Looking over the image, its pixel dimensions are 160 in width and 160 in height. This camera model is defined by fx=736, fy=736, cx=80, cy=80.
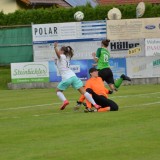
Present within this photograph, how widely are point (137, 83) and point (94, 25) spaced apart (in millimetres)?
6138

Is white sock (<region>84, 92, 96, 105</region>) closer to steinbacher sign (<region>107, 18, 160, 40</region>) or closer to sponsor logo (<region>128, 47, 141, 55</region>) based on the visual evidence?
sponsor logo (<region>128, 47, 141, 55</region>)

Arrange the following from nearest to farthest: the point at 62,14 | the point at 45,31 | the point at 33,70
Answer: the point at 33,70 → the point at 45,31 → the point at 62,14

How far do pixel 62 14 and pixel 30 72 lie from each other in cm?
1014

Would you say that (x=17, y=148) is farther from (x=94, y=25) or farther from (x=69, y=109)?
(x=94, y=25)

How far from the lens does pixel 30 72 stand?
34562 mm

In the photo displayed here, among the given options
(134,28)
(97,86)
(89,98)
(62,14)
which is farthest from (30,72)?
(89,98)

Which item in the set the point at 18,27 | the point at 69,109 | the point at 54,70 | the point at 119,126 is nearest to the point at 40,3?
the point at 18,27

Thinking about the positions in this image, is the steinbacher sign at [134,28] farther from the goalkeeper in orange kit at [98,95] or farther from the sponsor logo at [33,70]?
the goalkeeper in orange kit at [98,95]

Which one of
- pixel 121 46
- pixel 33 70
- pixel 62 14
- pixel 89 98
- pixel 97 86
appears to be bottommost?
pixel 89 98

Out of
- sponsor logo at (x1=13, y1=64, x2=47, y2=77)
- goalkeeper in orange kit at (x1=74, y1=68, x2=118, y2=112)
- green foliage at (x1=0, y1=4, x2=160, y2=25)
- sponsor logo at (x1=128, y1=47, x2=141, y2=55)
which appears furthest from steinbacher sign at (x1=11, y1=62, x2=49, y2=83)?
goalkeeper in orange kit at (x1=74, y1=68, x2=118, y2=112)

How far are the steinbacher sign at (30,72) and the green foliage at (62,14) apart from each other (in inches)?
375

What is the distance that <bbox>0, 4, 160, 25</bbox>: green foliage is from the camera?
142 ft

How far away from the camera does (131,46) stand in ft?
119

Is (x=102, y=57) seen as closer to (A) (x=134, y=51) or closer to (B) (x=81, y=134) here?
(B) (x=81, y=134)
